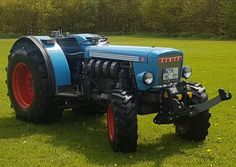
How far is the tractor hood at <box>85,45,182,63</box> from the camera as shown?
7.58 metres

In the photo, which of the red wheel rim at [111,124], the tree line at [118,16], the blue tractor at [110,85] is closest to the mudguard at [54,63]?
the blue tractor at [110,85]

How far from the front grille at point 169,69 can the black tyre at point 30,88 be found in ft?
8.85

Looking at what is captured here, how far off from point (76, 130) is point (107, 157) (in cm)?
216

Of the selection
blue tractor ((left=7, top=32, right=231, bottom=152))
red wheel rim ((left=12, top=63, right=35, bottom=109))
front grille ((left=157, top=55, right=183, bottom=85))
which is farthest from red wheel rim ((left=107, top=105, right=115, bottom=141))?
red wheel rim ((left=12, top=63, right=35, bottom=109))

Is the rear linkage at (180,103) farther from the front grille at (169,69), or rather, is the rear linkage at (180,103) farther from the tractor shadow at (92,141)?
the tractor shadow at (92,141)

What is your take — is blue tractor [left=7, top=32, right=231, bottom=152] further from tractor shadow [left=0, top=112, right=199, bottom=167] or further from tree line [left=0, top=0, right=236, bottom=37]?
tree line [left=0, top=0, right=236, bottom=37]

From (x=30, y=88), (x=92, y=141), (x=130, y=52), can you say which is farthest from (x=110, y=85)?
(x=30, y=88)

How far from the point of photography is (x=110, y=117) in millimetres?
7770

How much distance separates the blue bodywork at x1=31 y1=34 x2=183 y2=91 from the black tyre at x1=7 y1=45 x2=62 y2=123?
287 mm

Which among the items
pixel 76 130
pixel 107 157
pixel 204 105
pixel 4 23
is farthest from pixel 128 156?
pixel 4 23

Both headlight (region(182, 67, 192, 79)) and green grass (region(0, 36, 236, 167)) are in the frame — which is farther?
headlight (region(182, 67, 192, 79))

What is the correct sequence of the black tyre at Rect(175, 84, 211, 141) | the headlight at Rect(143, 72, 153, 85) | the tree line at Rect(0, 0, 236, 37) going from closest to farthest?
the headlight at Rect(143, 72, 153, 85) < the black tyre at Rect(175, 84, 211, 141) < the tree line at Rect(0, 0, 236, 37)

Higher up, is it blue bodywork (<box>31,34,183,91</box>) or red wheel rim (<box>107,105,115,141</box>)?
blue bodywork (<box>31,34,183,91</box>)

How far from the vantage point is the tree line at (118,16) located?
70.5m
